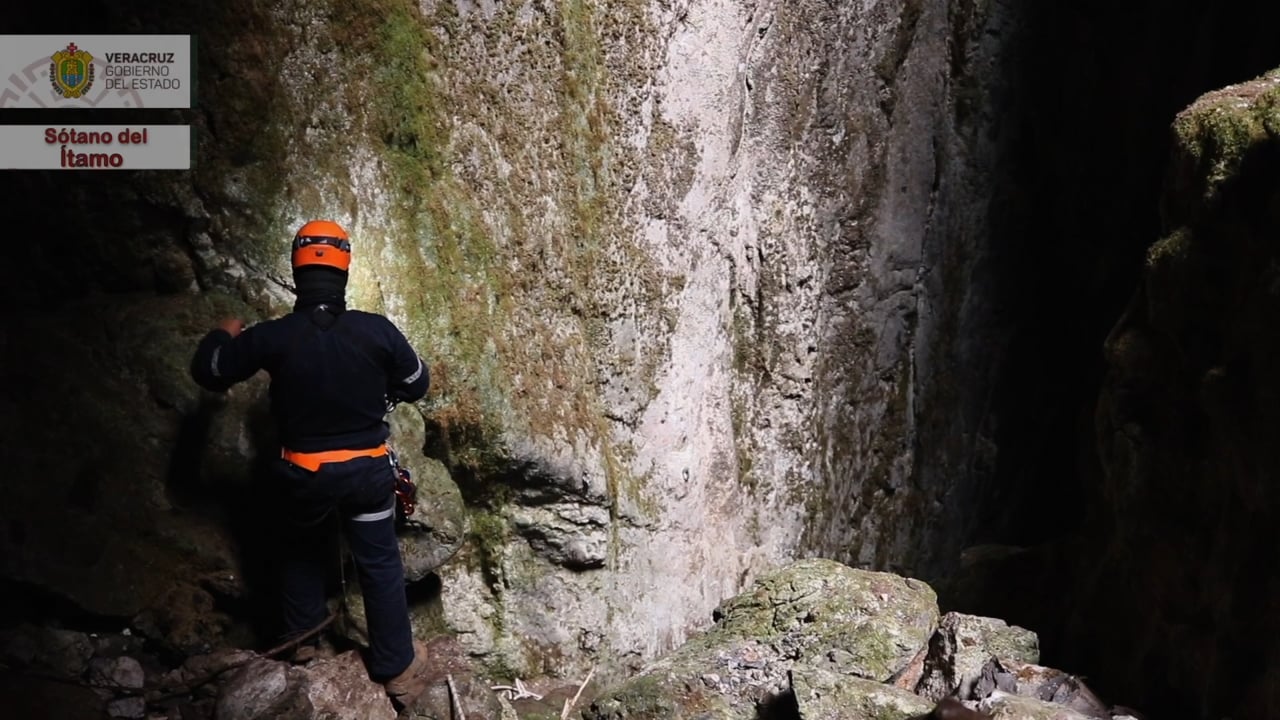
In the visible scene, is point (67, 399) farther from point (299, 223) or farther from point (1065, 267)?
point (1065, 267)

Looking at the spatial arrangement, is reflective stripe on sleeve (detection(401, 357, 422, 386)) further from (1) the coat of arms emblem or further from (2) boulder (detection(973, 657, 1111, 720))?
(2) boulder (detection(973, 657, 1111, 720))

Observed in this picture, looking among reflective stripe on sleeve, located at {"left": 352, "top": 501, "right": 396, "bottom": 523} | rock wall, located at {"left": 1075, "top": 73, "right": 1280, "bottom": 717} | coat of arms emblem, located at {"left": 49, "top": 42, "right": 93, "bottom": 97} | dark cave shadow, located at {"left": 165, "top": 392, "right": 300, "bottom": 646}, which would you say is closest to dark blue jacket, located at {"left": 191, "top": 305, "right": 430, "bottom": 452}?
reflective stripe on sleeve, located at {"left": 352, "top": 501, "right": 396, "bottom": 523}

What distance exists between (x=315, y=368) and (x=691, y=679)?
87.3 inches

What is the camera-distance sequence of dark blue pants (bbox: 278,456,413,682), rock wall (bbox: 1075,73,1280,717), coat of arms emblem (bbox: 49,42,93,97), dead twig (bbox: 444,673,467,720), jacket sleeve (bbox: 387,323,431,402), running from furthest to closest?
coat of arms emblem (bbox: 49,42,93,97) < dead twig (bbox: 444,673,467,720) < jacket sleeve (bbox: 387,323,431,402) < dark blue pants (bbox: 278,456,413,682) < rock wall (bbox: 1075,73,1280,717)

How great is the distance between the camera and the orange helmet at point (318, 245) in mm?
3621

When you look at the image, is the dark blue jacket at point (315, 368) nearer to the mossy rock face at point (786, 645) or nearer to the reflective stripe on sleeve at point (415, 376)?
the reflective stripe on sleeve at point (415, 376)

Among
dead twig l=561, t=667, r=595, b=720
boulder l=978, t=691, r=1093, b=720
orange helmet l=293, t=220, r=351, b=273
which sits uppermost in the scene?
orange helmet l=293, t=220, r=351, b=273

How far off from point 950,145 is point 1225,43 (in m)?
1.60

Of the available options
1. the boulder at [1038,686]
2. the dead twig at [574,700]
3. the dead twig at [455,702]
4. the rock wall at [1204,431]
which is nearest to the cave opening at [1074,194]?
the boulder at [1038,686]

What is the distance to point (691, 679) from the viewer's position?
14.7 feet

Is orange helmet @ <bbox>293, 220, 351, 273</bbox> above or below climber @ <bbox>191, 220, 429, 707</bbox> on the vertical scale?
above

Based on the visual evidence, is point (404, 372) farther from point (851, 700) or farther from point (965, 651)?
point (965, 651)

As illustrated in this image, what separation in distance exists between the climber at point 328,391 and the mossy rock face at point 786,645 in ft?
4.39

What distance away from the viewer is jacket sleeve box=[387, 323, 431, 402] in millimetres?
3812
